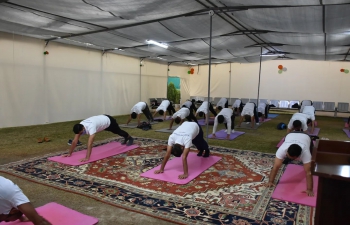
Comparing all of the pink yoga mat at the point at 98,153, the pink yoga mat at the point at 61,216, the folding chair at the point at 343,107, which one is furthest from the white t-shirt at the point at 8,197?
the folding chair at the point at 343,107

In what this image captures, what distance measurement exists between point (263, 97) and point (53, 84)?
400 inches

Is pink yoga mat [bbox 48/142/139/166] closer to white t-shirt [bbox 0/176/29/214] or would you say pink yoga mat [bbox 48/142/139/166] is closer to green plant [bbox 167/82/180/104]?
white t-shirt [bbox 0/176/29/214]

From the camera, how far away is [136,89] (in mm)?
11719

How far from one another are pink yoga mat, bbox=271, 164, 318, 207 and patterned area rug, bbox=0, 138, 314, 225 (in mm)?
109

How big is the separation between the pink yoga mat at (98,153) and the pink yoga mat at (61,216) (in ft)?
4.94

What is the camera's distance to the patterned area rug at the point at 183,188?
2.57m

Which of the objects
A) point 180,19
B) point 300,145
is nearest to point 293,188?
point 300,145

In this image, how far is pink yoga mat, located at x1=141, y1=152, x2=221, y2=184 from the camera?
11.6 feet

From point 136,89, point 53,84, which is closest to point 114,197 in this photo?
point 53,84

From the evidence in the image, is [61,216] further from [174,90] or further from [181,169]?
[174,90]

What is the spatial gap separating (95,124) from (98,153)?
0.62 metres

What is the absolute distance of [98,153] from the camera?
477cm

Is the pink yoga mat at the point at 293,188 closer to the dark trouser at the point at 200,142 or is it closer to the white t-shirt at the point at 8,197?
the dark trouser at the point at 200,142

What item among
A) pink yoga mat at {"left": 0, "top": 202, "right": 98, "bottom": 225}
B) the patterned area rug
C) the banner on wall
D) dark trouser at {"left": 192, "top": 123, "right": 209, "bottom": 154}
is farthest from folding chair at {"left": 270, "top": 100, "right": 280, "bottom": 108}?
pink yoga mat at {"left": 0, "top": 202, "right": 98, "bottom": 225}
